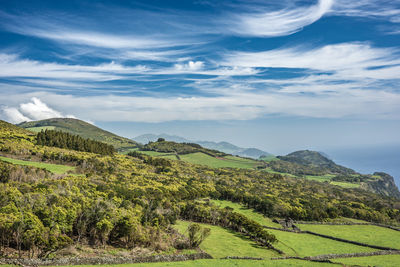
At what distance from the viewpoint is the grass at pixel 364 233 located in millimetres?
53156

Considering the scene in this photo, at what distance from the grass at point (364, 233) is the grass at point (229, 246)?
24282 millimetres

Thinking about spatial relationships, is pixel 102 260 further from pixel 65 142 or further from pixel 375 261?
pixel 65 142

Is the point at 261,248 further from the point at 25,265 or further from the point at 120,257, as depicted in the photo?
the point at 25,265

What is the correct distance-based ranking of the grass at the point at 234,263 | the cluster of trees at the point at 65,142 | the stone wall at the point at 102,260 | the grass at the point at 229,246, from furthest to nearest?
the cluster of trees at the point at 65,142 → the grass at the point at 229,246 → the grass at the point at 234,263 → the stone wall at the point at 102,260

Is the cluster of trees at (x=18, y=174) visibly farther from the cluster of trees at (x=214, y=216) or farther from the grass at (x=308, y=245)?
the grass at (x=308, y=245)

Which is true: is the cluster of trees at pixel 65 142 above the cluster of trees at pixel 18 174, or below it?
above

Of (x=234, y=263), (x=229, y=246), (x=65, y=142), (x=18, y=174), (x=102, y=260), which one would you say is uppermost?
(x=65, y=142)

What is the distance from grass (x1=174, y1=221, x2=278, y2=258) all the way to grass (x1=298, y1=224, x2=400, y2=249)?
24282mm

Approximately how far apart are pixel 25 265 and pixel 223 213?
42474mm

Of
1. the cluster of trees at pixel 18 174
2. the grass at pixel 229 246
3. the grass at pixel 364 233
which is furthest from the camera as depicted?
the grass at pixel 364 233

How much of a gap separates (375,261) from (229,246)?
85.6 ft

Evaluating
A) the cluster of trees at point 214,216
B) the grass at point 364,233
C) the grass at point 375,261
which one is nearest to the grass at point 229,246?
the cluster of trees at point 214,216

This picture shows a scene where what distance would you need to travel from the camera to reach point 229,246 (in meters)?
42.6

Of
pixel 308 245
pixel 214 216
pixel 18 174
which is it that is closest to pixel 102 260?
pixel 18 174
